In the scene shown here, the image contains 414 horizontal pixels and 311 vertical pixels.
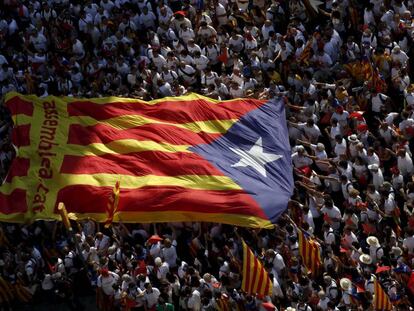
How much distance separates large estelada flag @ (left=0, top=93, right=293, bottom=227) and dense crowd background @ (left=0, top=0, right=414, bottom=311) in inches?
24.2

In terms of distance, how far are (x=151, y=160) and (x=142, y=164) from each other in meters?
0.24

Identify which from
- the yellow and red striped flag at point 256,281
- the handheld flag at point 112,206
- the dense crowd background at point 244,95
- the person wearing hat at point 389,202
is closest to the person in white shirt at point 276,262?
the dense crowd background at point 244,95

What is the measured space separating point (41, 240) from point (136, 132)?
3.38m

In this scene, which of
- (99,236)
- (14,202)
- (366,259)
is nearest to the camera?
(366,259)

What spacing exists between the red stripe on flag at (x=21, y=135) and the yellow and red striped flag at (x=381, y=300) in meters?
9.19

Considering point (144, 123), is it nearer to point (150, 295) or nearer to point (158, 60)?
point (158, 60)

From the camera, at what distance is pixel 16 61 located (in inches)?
1534

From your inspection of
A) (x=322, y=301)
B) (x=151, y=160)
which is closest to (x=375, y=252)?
(x=322, y=301)

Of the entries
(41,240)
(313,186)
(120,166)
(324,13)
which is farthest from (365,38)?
(41,240)

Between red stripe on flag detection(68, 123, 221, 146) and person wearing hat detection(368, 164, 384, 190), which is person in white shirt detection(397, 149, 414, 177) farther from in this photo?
red stripe on flag detection(68, 123, 221, 146)

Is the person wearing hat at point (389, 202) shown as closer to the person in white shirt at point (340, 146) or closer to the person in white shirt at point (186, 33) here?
the person in white shirt at point (340, 146)

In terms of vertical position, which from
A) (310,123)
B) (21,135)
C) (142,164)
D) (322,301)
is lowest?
(322,301)

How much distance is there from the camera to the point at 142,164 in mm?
34438

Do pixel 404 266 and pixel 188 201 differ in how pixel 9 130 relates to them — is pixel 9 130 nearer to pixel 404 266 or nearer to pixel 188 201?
pixel 188 201
